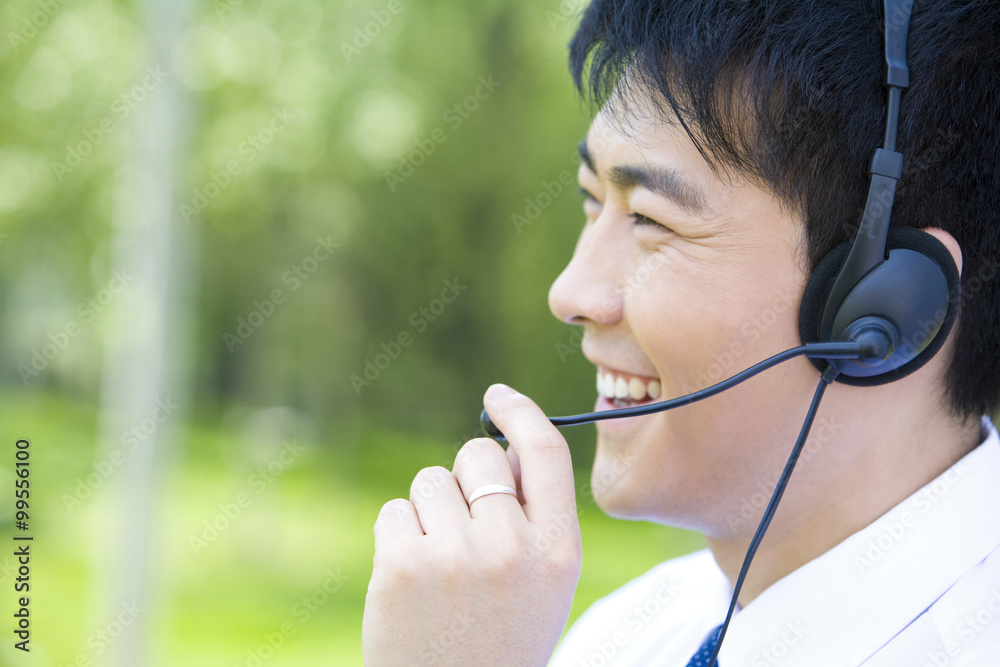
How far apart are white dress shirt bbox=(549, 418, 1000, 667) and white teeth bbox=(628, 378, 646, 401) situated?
12.0 inches

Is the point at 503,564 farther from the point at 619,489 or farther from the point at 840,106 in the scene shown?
the point at 840,106

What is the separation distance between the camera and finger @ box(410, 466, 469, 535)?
82 cm

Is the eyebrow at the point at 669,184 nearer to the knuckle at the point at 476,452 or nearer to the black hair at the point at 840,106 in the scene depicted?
the black hair at the point at 840,106

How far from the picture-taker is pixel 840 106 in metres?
0.92

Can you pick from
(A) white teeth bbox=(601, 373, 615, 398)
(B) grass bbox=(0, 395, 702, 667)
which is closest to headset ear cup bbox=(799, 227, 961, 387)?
(A) white teeth bbox=(601, 373, 615, 398)

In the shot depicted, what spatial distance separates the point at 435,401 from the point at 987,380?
26.0ft

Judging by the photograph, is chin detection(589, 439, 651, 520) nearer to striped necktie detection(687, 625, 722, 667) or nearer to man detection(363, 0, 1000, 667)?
man detection(363, 0, 1000, 667)

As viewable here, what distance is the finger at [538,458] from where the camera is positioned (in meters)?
0.82

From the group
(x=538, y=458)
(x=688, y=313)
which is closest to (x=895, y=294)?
(x=688, y=313)

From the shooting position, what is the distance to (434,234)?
8.53m

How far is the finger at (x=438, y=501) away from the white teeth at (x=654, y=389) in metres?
0.32

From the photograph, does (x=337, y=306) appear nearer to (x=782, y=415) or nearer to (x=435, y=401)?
(x=435, y=401)

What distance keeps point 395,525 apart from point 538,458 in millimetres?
176

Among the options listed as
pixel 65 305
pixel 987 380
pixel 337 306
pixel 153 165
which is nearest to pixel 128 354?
pixel 153 165
